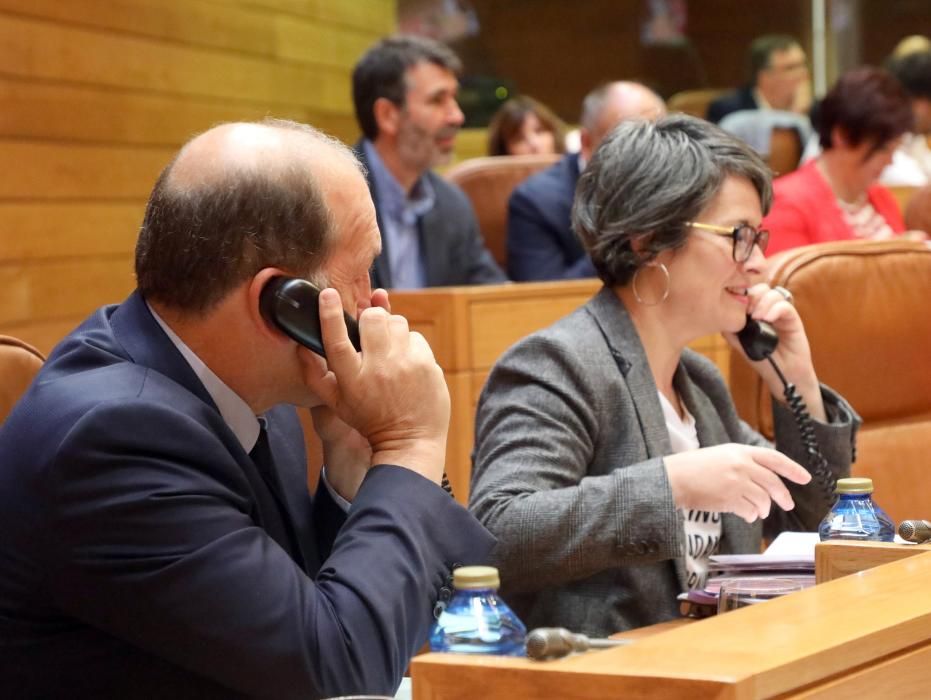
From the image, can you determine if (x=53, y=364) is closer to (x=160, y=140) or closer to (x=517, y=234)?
(x=517, y=234)

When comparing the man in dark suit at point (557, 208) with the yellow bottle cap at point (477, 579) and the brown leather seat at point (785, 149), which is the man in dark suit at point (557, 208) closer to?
the brown leather seat at point (785, 149)

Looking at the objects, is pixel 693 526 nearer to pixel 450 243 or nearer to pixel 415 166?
pixel 450 243

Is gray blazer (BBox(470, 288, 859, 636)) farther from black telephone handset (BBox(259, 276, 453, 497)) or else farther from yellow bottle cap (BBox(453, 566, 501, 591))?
yellow bottle cap (BBox(453, 566, 501, 591))

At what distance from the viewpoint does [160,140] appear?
4957mm

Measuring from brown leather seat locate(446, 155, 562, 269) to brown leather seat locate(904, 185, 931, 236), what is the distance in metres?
1.31

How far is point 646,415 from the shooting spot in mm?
2025

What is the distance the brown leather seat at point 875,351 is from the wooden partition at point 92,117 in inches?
94.7

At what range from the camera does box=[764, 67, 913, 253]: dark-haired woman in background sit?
14.1 ft

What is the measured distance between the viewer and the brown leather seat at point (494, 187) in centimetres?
520

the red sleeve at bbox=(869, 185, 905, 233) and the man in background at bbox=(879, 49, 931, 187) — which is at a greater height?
the man in background at bbox=(879, 49, 931, 187)

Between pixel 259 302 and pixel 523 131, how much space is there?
5.11 metres

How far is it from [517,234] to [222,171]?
11.0ft

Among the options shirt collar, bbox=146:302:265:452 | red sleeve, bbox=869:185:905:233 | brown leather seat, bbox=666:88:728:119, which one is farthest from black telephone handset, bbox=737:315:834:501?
brown leather seat, bbox=666:88:728:119

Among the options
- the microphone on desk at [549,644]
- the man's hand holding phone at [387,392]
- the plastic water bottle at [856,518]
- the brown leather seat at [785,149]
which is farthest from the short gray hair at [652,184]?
the brown leather seat at [785,149]
